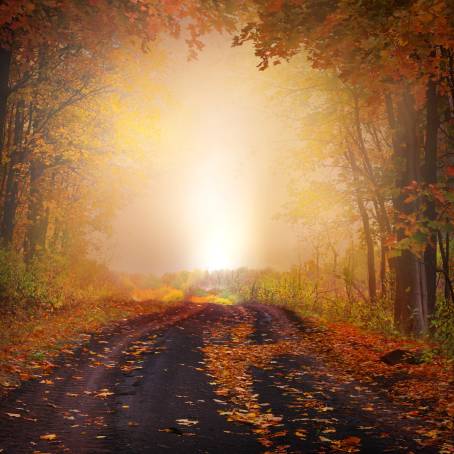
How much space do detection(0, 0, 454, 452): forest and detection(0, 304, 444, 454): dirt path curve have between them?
0.52 m

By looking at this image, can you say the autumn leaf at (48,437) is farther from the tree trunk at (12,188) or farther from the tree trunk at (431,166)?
the tree trunk at (12,188)

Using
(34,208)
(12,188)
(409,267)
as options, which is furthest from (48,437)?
(34,208)

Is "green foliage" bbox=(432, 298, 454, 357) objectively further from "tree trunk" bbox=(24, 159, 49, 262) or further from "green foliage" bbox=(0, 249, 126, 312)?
"tree trunk" bbox=(24, 159, 49, 262)

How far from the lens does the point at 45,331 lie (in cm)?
1247

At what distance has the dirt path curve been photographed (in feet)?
18.7

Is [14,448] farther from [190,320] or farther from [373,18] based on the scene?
[190,320]

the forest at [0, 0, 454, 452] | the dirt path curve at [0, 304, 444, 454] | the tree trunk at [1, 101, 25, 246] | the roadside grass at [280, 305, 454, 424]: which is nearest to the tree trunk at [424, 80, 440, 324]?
the forest at [0, 0, 454, 452]

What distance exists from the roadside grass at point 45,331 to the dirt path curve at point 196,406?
0.48m

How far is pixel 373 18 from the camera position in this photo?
24.0 ft

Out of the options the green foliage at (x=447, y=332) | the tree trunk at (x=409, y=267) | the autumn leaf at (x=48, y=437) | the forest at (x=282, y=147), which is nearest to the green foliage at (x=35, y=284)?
the forest at (x=282, y=147)

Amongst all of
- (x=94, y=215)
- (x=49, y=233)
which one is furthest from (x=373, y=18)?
(x=49, y=233)

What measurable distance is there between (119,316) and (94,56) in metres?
8.54

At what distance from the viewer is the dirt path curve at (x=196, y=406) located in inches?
225

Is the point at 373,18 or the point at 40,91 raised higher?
the point at 40,91
